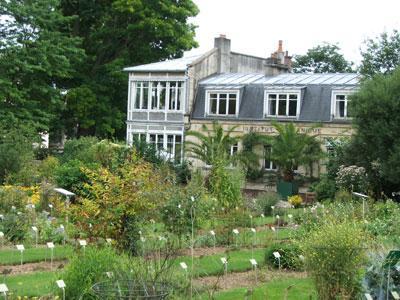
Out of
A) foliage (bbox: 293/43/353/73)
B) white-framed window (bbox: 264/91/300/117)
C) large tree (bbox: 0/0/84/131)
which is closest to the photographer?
large tree (bbox: 0/0/84/131)

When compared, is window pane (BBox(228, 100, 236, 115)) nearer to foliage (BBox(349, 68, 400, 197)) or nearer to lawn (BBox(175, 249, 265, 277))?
foliage (BBox(349, 68, 400, 197))

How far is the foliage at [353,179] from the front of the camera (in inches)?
1101

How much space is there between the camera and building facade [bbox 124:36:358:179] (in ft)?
121

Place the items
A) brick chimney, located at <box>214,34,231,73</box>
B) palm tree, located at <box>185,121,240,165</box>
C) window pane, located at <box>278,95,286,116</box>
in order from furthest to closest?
brick chimney, located at <box>214,34,231,73</box>
window pane, located at <box>278,95,286,116</box>
palm tree, located at <box>185,121,240,165</box>

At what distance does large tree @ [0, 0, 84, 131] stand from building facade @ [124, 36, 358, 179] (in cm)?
489

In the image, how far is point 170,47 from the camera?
4238cm

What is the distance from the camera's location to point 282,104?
38375mm

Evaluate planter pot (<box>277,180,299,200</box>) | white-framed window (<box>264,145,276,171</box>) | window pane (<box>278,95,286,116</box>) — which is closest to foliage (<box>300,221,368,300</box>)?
planter pot (<box>277,180,299,200</box>)

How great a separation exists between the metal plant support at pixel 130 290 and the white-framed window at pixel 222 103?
3138cm

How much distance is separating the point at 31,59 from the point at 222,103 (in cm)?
1081

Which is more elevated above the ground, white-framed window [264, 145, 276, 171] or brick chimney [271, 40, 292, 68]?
brick chimney [271, 40, 292, 68]

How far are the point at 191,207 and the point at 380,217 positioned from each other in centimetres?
653

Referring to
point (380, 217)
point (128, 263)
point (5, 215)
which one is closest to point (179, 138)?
point (380, 217)

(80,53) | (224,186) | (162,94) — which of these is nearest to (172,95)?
(162,94)
